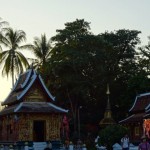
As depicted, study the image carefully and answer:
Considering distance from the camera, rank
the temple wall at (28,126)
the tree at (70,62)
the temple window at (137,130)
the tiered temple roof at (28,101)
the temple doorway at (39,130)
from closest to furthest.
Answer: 1. the temple wall at (28,126)
2. the tiered temple roof at (28,101)
3. the temple doorway at (39,130)
4. the temple window at (137,130)
5. the tree at (70,62)

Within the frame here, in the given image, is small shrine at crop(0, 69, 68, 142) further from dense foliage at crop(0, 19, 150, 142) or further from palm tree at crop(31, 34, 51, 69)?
palm tree at crop(31, 34, 51, 69)

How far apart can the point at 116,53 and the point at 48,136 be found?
24267 mm

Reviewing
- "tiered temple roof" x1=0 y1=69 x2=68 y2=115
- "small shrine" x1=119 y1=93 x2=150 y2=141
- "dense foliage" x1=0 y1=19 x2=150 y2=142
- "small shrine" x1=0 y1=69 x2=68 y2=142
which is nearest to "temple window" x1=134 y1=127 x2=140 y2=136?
"small shrine" x1=119 y1=93 x2=150 y2=141

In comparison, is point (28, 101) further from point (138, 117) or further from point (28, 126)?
point (138, 117)

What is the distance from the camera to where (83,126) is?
56469 millimetres

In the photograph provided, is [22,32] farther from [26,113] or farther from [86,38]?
[26,113]

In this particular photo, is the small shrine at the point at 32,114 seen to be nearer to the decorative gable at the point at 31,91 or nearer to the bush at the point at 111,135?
the decorative gable at the point at 31,91

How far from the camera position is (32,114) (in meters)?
34.7

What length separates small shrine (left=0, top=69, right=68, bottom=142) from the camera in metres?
34.3

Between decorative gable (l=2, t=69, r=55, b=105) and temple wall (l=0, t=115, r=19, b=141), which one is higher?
decorative gable (l=2, t=69, r=55, b=105)

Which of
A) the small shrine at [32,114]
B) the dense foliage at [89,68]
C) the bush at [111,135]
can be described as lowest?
the bush at [111,135]

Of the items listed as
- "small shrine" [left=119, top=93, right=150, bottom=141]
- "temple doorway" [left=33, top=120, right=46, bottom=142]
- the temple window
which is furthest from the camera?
the temple window

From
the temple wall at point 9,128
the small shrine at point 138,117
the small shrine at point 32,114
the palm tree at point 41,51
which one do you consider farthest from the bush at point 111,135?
the palm tree at point 41,51

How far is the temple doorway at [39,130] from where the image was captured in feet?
120
